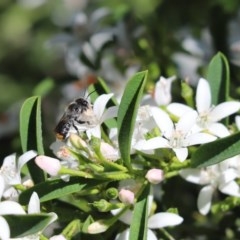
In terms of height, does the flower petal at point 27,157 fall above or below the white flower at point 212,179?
above

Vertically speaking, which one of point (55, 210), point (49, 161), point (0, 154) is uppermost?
point (49, 161)

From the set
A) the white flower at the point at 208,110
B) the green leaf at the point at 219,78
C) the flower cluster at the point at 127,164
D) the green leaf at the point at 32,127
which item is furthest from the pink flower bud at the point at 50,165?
the green leaf at the point at 219,78

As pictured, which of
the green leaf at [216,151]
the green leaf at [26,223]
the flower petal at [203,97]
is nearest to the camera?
the green leaf at [26,223]

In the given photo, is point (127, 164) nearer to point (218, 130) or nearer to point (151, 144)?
point (151, 144)

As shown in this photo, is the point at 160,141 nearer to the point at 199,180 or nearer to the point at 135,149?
the point at 135,149

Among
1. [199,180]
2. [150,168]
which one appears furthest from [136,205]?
[199,180]

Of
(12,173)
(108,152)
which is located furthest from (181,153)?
(12,173)

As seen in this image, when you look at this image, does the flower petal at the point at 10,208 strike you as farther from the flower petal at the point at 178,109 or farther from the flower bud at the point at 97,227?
the flower petal at the point at 178,109
